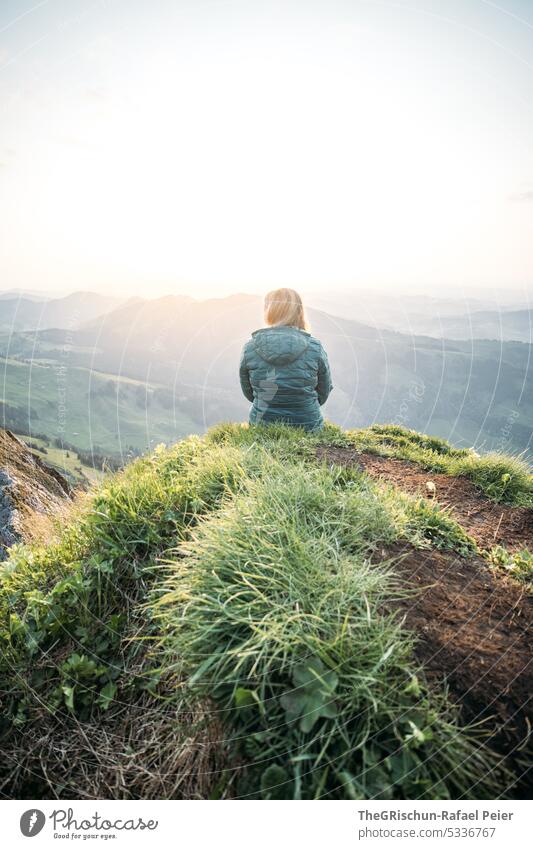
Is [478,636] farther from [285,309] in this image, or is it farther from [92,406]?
[92,406]

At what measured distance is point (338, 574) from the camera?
2217mm

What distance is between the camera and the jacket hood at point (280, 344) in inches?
255

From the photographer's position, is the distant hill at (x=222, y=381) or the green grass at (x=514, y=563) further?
the distant hill at (x=222, y=381)

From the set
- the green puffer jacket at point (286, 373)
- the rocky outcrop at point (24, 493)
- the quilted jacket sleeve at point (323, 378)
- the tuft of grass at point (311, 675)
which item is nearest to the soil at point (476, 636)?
the tuft of grass at point (311, 675)

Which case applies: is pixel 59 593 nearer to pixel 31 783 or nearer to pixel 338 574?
pixel 31 783

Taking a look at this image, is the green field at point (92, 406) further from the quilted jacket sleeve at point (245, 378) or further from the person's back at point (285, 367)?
the person's back at point (285, 367)

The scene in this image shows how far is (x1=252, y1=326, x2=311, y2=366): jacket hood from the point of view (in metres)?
6.48

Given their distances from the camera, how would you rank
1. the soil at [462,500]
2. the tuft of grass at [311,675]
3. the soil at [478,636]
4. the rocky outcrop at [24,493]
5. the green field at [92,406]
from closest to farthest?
the tuft of grass at [311,675], the soil at [478,636], the soil at [462,500], the rocky outcrop at [24,493], the green field at [92,406]

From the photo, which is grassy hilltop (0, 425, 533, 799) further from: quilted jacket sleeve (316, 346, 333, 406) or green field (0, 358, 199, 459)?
green field (0, 358, 199, 459)

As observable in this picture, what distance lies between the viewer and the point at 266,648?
183cm

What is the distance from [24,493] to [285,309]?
475cm

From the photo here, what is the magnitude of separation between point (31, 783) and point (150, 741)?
29.9 inches

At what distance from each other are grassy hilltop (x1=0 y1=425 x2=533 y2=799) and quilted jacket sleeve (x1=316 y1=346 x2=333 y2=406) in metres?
3.39

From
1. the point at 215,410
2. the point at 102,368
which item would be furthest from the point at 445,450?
the point at 102,368
